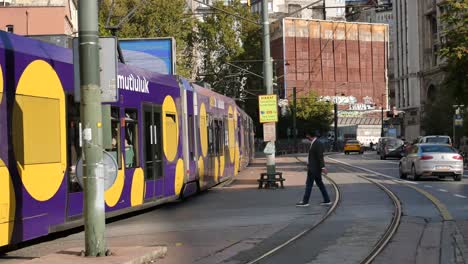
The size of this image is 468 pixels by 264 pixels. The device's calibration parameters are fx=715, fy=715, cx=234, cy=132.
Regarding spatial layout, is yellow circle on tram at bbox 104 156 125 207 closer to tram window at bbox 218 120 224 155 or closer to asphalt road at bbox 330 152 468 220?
asphalt road at bbox 330 152 468 220

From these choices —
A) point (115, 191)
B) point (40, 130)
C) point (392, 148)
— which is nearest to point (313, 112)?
point (392, 148)

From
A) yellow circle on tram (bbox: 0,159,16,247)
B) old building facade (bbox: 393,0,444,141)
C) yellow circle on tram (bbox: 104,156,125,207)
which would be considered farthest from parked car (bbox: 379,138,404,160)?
yellow circle on tram (bbox: 0,159,16,247)

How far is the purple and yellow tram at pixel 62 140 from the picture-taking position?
946 centimetres

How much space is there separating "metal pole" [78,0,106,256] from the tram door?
5.19 m

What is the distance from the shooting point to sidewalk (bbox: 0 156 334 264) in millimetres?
10023

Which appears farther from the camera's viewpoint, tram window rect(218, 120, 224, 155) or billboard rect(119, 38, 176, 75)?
tram window rect(218, 120, 224, 155)

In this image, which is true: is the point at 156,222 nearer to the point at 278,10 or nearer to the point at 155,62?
the point at 155,62

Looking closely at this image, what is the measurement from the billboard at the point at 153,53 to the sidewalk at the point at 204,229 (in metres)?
4.57

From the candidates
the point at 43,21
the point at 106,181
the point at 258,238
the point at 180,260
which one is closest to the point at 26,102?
the point at 106,181

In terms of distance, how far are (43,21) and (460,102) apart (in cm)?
2893

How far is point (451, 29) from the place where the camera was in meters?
30.6

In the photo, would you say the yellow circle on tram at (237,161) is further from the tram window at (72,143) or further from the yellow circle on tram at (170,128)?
the tram window at (72,143)

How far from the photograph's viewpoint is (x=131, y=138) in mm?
13867

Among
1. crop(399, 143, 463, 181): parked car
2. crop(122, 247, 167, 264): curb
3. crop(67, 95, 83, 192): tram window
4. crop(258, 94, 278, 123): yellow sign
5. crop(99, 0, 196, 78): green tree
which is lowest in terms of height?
crop(122, 247, 167, 264): curb
